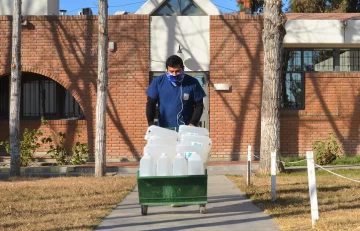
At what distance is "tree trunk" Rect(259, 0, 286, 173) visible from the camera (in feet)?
51.3

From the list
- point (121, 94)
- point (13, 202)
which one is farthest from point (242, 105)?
point (13, 202)

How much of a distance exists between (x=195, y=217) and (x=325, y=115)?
11.8m

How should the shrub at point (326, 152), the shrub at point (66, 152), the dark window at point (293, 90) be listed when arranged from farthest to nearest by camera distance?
the dark window at point (293, 90) → the shrub at point (66, 152) → the shrub at point (326, 152)

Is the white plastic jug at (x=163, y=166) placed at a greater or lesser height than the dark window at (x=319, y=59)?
lesser

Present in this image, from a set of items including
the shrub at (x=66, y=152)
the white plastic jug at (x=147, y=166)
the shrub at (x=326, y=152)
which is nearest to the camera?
the white plastic jug at (x=147, y=166)

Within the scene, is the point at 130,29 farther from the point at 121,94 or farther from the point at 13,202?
the point at 13,202

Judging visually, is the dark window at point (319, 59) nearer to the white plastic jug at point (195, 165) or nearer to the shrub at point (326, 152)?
the shrub at point (326, 152)

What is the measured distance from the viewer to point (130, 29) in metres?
20.0

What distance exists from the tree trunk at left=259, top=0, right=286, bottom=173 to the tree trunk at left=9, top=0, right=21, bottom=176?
18.4ft

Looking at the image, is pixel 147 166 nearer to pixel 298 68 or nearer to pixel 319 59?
pixel 298 68

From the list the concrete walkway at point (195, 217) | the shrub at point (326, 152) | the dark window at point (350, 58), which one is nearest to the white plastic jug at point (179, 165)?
the concrete walkway at point (195, 217)

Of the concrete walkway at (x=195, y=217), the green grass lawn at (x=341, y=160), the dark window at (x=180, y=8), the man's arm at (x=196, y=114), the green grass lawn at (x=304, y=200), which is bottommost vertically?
the concrete walkway at (x=195, y=217)

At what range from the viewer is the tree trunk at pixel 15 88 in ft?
52.9

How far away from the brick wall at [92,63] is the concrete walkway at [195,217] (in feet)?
28.0
